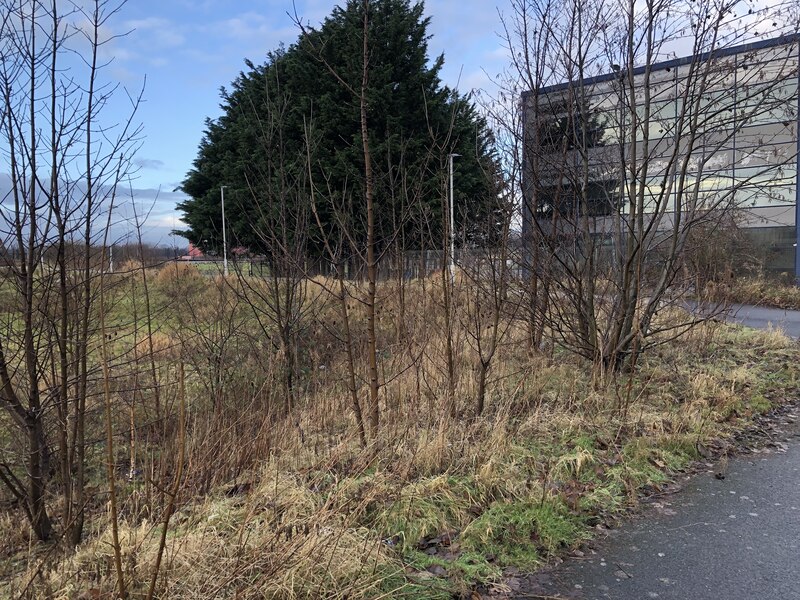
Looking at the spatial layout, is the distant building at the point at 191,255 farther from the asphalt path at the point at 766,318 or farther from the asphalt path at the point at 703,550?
the asphalt path at the point at 766,318

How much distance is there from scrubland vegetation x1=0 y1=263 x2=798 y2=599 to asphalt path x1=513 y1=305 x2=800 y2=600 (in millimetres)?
198

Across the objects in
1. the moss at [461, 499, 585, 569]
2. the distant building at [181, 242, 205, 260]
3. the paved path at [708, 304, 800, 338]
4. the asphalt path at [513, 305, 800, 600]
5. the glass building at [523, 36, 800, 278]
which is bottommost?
the paved path at [708, 304, 800, 338]

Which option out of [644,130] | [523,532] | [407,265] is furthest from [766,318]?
[523,532]

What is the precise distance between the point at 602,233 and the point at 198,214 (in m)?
25.7

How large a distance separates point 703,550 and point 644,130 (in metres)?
4.50

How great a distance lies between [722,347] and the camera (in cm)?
852

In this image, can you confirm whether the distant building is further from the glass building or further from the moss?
the moss

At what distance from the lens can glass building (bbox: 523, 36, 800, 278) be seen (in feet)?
19.5

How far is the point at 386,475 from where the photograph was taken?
379 centimetres

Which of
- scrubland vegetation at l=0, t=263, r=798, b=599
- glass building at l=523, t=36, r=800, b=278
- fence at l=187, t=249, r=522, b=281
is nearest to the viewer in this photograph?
scrubland vegetation at l=0, t=263, r=798, b=599

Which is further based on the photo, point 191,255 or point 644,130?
point 191,255

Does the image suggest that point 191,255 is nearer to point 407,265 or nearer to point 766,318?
point 407,265

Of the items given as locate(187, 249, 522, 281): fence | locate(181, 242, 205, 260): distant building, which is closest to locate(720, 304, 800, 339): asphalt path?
locate(187, 249, 522, 281): fence

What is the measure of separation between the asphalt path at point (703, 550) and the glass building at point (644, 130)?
10.6ft
